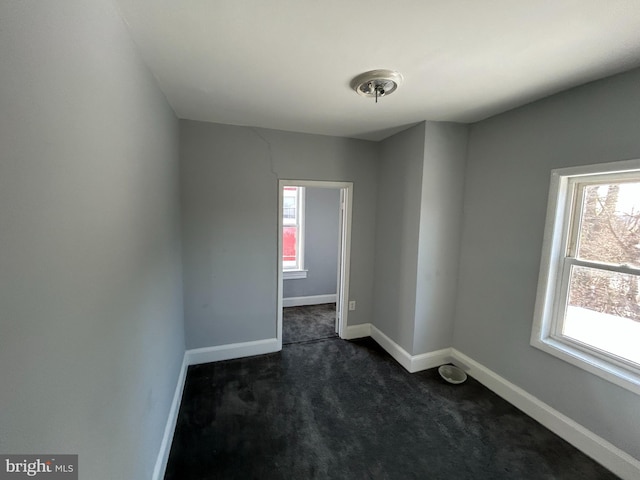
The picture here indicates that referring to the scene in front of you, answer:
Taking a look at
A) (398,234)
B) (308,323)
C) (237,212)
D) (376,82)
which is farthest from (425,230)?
(308,323)

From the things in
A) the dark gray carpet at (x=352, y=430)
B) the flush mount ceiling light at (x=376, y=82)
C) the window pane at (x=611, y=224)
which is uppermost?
the flush mount ceiling light at (x=376, y=82)

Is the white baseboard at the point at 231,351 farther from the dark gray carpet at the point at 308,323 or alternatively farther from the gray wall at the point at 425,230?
the gray wall at the point at 425,230

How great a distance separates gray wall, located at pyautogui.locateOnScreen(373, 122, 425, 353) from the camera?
8.56ft

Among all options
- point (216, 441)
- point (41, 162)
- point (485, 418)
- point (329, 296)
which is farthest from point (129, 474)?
point (329, 296)

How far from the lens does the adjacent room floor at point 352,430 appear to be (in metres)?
1.68

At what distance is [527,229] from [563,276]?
1.33 feet

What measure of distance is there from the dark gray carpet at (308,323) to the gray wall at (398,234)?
0.73 meters

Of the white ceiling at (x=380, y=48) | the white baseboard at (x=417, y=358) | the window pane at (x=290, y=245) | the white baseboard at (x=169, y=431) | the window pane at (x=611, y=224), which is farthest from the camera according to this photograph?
the window pane at (x=290, y=245)

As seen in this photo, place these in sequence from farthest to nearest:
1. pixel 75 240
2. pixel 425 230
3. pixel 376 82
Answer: pixel 425 230 < pixel 376 82 < pixel 75 240

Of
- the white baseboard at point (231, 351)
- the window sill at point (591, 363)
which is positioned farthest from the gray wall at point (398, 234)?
the white baseboard at point (231, 351)

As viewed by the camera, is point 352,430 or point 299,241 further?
point 299,241

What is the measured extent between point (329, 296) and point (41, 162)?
168 inches

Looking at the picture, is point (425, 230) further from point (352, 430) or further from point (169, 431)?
point (169, 431)

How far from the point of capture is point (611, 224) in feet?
5.70
